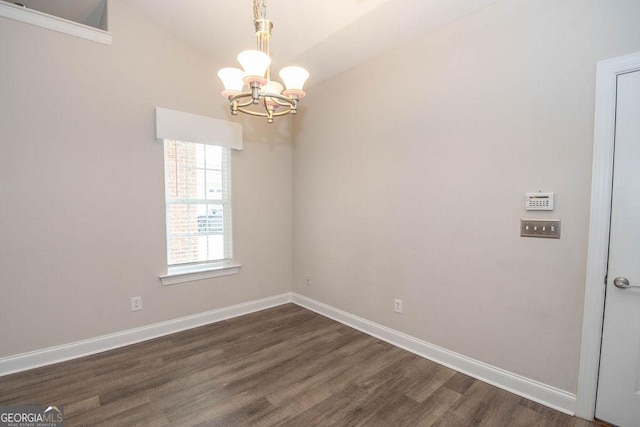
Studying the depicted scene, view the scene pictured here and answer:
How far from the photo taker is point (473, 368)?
2273mm

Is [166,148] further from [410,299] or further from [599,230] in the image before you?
[599,230]

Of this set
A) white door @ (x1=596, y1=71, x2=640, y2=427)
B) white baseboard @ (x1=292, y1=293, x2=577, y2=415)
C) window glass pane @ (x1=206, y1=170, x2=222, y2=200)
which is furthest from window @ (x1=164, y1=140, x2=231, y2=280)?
white door @ (x1=596, y1=71, x2=640, y2=427)

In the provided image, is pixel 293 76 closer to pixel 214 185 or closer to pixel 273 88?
pixel 273 88

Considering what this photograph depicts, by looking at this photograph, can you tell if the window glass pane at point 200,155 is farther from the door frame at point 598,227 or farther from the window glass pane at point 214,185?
the door frame at point 598,227

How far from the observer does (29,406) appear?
6.29 ft

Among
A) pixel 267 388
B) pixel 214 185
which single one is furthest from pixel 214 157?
pixel 267 388

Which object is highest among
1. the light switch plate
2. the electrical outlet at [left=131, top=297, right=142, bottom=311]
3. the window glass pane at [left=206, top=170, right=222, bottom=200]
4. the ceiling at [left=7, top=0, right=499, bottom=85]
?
the ceiling at [left=7, top=0, right=499, bottom=85]

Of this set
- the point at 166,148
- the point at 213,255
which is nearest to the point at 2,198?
the point at 166,148

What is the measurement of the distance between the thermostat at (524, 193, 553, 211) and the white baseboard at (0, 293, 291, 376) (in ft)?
9.84

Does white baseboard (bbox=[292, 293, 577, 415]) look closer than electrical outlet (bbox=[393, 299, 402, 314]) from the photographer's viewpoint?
Yes

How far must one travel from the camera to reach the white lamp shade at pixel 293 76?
1782 mm

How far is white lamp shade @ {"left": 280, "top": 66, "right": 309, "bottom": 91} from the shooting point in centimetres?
178

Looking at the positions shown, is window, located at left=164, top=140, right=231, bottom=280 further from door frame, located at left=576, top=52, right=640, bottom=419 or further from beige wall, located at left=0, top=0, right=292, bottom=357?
door frame, located at left=576, top=52, right=640, bottom=419

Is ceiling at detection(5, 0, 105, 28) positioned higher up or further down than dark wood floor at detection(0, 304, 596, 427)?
higher up
